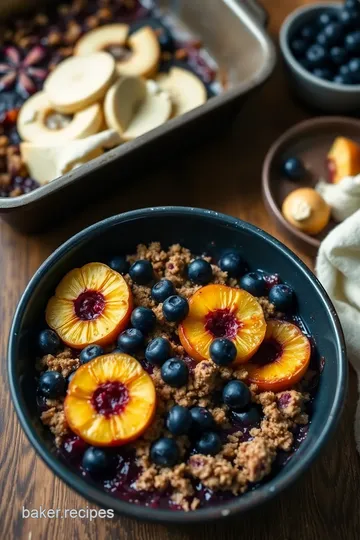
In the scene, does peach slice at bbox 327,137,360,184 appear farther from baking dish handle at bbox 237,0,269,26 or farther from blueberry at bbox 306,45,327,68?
baking dish handle at bbox 237,0,269,26

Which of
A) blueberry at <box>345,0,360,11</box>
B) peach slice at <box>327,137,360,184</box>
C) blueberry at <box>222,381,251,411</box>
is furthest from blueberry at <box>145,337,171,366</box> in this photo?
blueberry at <box>345,0,360,11</box>

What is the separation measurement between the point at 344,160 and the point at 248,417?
2.14ft

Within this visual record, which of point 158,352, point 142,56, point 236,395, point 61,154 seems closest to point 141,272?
point 158,352

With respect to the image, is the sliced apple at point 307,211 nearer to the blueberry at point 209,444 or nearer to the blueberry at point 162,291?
the blueberry at point 162,291

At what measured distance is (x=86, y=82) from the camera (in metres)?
1.38

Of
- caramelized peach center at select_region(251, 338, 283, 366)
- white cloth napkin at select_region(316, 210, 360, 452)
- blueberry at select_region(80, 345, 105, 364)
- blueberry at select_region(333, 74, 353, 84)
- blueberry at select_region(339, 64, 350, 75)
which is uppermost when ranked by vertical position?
blueberry at select_region(80, 345, 105, 364)

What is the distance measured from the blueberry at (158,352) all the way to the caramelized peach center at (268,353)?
0.48 ft

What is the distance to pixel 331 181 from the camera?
1348 mm

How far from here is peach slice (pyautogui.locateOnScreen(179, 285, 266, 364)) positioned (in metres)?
0.97

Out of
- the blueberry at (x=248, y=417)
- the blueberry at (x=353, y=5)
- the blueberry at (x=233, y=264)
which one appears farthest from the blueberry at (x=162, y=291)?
the blueberry at (x=353, y=5)

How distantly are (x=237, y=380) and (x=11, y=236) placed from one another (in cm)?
61

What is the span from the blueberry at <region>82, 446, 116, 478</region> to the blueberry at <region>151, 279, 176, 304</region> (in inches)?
10.8

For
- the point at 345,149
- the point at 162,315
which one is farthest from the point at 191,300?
the point at 345,149

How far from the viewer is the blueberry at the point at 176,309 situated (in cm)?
98
